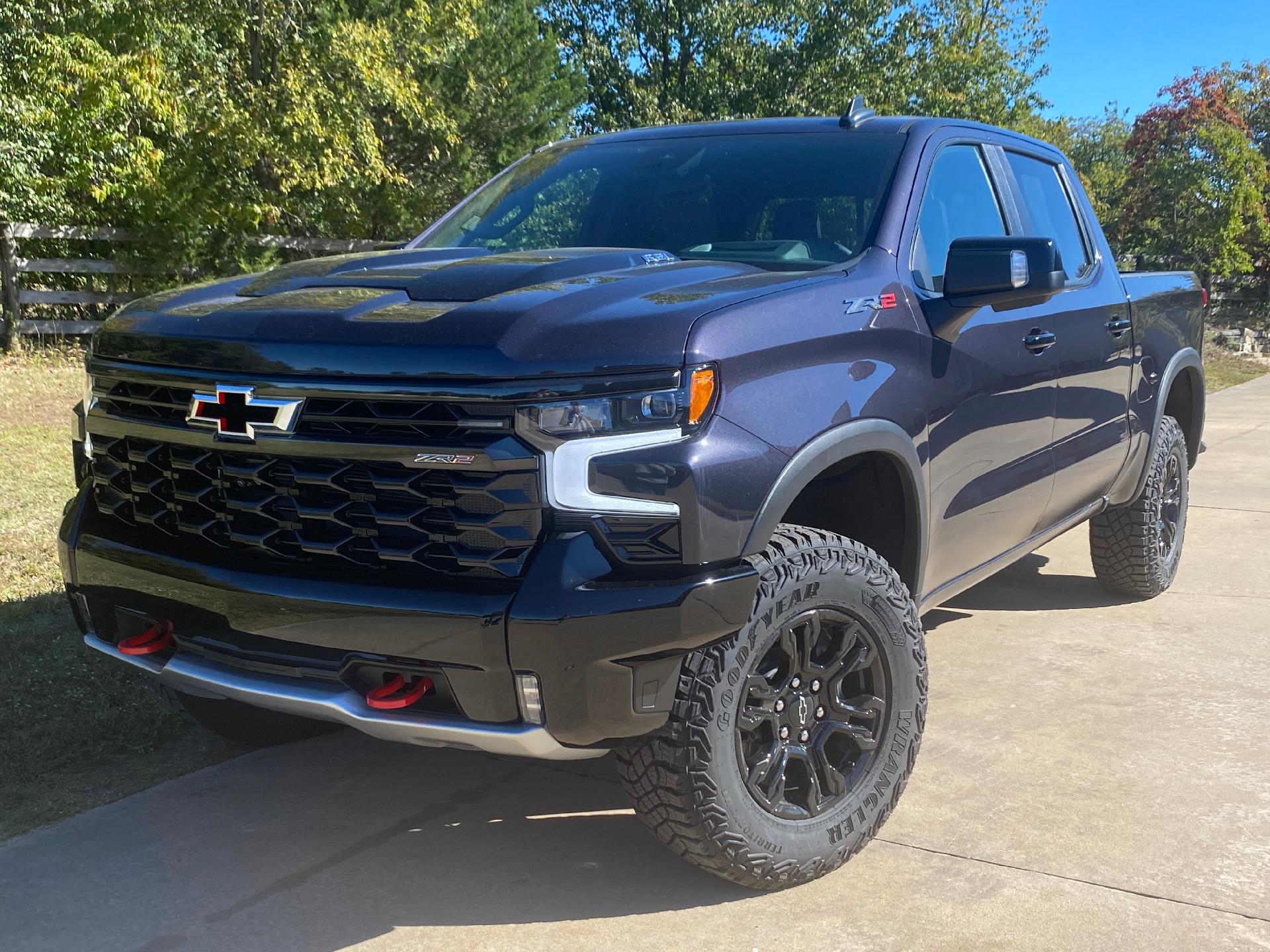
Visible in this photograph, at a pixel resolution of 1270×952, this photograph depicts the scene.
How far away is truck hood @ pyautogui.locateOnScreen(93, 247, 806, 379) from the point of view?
2551mm

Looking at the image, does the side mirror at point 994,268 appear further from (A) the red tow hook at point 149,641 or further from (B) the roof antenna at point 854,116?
(A) the red tow hook at point 149,641

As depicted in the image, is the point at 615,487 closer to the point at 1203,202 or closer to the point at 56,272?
the point at 56,272

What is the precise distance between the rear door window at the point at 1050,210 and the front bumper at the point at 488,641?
97.7 inches

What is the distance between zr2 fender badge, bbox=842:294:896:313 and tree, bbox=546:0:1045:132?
84.5ft

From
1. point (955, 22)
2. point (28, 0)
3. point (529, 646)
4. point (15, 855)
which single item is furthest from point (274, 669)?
point (955, 22)

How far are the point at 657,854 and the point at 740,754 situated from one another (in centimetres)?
57

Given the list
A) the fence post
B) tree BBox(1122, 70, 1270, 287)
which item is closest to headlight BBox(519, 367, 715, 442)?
the fence post

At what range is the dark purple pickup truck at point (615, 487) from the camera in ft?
8.25

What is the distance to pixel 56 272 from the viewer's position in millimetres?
14383

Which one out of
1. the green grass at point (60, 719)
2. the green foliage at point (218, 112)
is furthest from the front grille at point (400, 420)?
the green foliage at point (218, 112)

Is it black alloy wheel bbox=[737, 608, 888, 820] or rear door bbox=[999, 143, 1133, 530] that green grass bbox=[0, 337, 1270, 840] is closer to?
black alloy wheel bbox=[737, 608, 888, 820]

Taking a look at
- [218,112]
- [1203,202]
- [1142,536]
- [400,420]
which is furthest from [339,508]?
[1203,202]

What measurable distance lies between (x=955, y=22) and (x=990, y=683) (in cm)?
2823

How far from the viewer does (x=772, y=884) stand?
2.92m
